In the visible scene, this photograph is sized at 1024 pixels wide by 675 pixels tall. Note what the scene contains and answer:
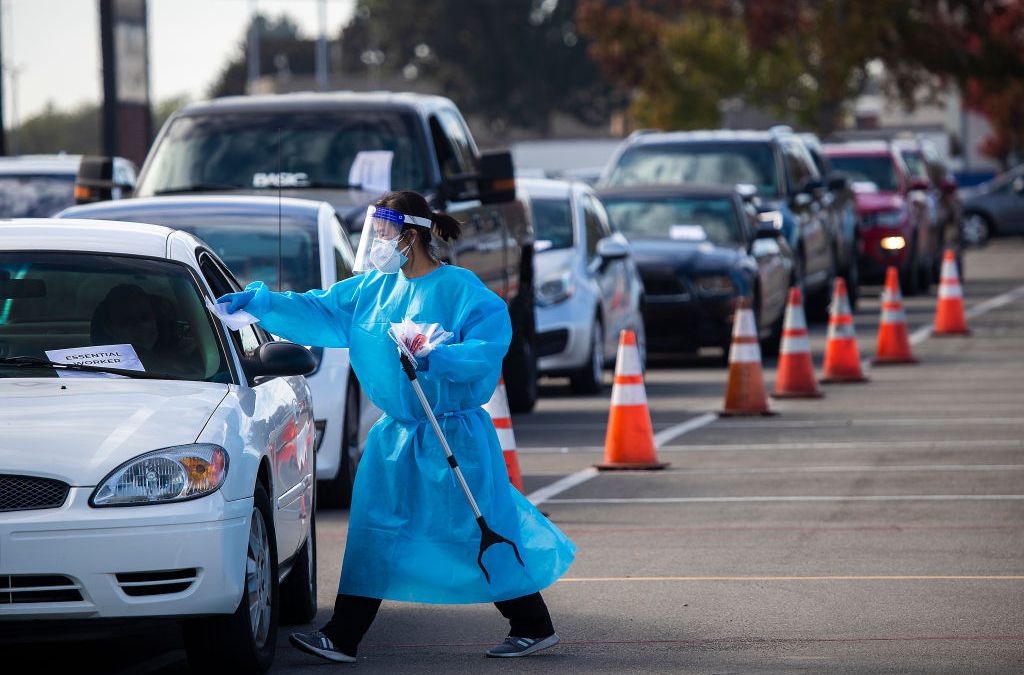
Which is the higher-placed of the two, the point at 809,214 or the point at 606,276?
the point at 606,276

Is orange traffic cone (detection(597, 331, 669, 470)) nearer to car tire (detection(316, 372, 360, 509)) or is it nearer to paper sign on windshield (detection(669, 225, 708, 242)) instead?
car tire (detection(316, 372, 360, 509))

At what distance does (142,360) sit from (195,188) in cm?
661

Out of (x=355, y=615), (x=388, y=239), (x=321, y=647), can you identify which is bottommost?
(x=321, y=647)

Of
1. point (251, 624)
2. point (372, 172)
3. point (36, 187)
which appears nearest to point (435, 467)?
point (251, 624)

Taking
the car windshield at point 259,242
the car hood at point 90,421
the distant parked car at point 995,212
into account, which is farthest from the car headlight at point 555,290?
the distant parked car at point 995,212

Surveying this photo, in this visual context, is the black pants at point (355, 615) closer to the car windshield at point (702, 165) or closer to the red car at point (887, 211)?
the car windshield at point (702, 165)

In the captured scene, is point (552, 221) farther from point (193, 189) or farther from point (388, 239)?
point (388, 239)

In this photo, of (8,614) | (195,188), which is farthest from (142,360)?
(195,188)

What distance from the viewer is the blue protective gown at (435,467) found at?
23.6 ft

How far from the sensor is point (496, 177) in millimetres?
14180

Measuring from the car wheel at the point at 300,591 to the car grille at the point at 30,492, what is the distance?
1767 mm

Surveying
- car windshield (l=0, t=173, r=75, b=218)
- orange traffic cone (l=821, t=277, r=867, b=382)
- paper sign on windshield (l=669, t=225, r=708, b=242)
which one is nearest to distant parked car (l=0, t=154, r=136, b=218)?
car windshield (l=0, t=173, r=75, b=218)

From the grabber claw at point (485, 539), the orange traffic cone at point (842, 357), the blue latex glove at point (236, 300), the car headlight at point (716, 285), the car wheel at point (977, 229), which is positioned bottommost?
the car wheel at point (977, 229)

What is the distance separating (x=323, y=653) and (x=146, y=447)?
3.64 feet
